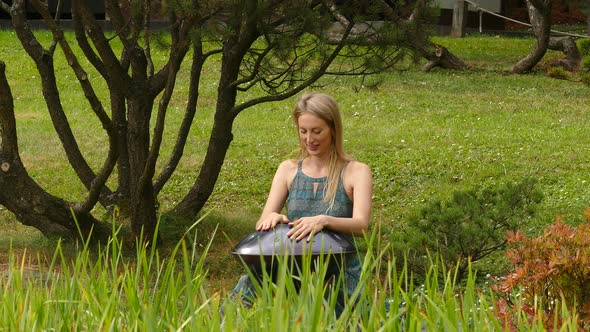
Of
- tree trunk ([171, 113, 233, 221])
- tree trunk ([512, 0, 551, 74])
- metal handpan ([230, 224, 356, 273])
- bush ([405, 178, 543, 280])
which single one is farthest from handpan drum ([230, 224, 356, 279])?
tree trunk ([512, 0, 551, 74])

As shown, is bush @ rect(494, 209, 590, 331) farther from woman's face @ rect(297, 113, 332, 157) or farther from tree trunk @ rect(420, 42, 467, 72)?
tree trunk @ rect(420, 42, 467, 72)

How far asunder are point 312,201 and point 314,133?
271 millimetres

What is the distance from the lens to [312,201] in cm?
461

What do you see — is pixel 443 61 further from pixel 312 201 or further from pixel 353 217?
pixel 353 217

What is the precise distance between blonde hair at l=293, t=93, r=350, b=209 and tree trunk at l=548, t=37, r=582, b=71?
13410 mm

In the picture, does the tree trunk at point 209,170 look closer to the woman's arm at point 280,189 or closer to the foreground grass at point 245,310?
the woman's arm at point 280,189

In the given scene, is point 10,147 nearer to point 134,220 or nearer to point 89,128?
point 134,220

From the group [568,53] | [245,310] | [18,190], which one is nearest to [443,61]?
[568,53]

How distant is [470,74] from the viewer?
18.5 metres

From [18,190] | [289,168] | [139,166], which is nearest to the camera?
[289,168]

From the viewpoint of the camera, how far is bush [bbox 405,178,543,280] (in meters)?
6.66

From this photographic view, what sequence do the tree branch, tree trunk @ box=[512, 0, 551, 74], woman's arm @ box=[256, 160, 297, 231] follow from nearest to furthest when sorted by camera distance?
woman's arm @ box=[256, 160, 297, 231], the tree branch, tree trunk @ box=[512, 0, 551, 74]

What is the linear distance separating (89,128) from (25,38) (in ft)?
21.4

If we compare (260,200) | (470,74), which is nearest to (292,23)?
(260,200)
